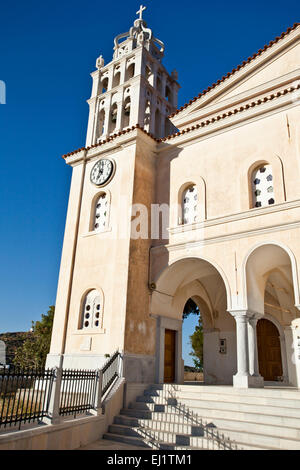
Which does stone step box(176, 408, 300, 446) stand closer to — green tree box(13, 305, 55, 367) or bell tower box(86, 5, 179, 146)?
bell tower box(86, 5, 179, 146)

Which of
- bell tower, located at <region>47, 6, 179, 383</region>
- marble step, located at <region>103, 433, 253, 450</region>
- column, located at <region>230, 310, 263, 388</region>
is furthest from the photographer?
bell tower, located at <region>47, 6, 179, 383</region>

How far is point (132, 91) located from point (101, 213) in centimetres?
623

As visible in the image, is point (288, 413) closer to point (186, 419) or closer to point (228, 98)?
point (186, 419)

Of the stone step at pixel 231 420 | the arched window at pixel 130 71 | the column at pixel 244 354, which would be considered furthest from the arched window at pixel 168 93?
the stone step at pixel 231 420

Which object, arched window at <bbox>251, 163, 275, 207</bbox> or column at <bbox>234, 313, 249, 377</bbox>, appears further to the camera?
arched window at <bbox>251, 163, 275, 207</bbox>

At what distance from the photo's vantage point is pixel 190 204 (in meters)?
13.5

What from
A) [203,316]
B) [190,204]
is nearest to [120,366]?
[190,204]

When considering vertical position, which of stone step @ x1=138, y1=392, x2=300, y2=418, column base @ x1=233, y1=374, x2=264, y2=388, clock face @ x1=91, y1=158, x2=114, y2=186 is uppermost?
clock face @ x1=91, y1=158, x2=114, y2=186

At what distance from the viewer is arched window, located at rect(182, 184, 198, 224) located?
13242 mm

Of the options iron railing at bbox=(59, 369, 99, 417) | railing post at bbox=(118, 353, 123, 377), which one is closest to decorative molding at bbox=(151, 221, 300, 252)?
railing post at bbox=(118, 353, 123, 377)

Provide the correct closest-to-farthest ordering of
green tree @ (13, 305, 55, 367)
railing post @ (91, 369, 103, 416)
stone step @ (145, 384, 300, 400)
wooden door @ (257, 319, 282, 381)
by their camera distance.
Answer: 1. stone step @ (145, 384, 300, 400)
2. railing post @ (91, 369, 103, 416)
3. wooden door @ (257, 319, 282, 381)
4. green tree @ (13, 305, 55, 367)

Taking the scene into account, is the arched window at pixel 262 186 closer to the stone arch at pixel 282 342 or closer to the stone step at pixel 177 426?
the stone arch at pixel 282 342

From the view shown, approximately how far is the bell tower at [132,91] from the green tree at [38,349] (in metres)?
15.8

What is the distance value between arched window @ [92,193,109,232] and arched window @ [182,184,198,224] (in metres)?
3.06
